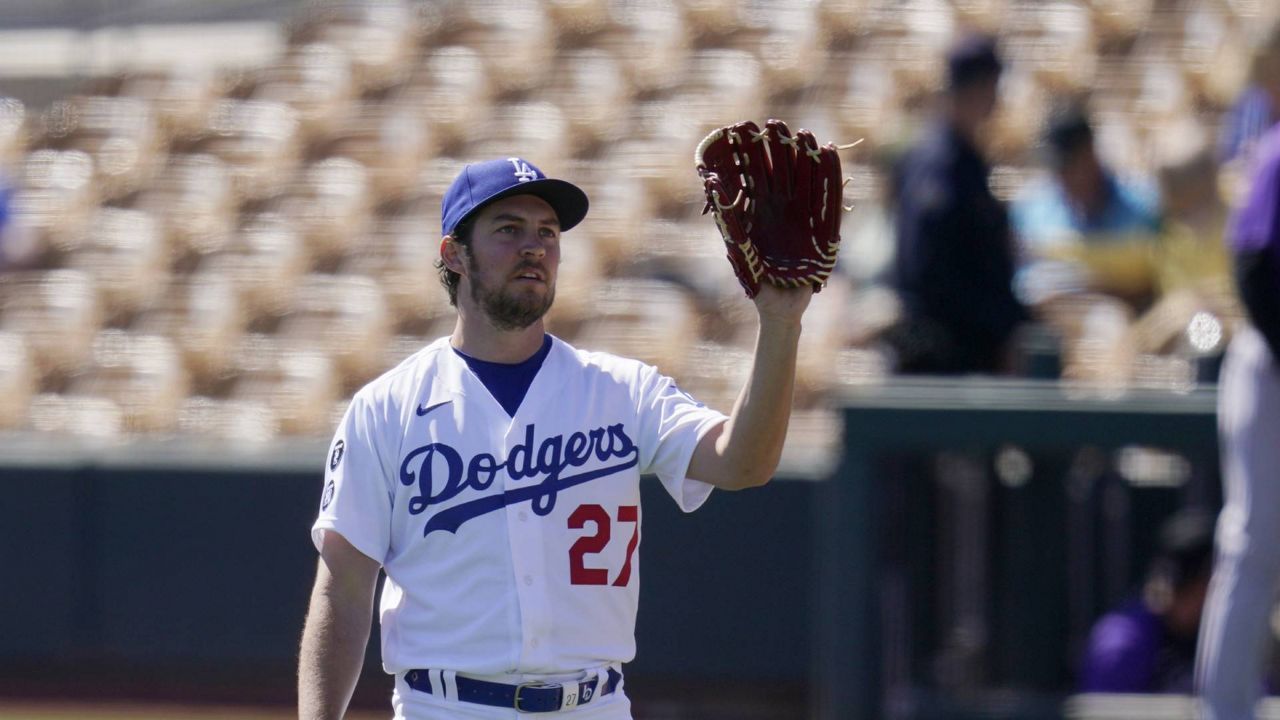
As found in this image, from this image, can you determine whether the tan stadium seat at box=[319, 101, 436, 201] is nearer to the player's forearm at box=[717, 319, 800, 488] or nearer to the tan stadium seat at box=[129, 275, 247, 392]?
the tan stadium seat at box=[129, 275, 247, 392]

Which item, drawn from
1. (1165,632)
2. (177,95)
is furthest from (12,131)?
(1165,632)

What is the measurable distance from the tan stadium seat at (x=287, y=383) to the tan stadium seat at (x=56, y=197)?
71.1 inches

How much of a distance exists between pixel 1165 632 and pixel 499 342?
123 inches

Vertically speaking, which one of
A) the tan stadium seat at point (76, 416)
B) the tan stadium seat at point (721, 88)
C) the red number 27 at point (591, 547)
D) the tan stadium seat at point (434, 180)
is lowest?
the tan stadium seat at point (76, 416)

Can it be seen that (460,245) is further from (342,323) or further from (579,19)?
(579,19)

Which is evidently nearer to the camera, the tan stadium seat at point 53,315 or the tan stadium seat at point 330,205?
the tan stadium seat at point 53,315

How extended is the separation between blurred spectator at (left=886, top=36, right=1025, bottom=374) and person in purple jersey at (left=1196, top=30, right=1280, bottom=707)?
1340mm

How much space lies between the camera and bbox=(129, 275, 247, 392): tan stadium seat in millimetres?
9312

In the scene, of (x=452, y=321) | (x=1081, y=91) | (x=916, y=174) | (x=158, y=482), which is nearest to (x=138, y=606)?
(x=158, y=482)

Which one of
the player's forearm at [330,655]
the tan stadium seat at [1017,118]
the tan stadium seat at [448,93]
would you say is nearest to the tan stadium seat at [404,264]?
the tan stadium seat at [448,93]

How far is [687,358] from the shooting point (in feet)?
27.1

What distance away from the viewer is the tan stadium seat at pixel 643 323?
8328mm

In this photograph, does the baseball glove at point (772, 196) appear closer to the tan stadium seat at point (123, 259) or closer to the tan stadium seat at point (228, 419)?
the tan stadium seat at point (228, 419)

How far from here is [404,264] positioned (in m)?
9.62
